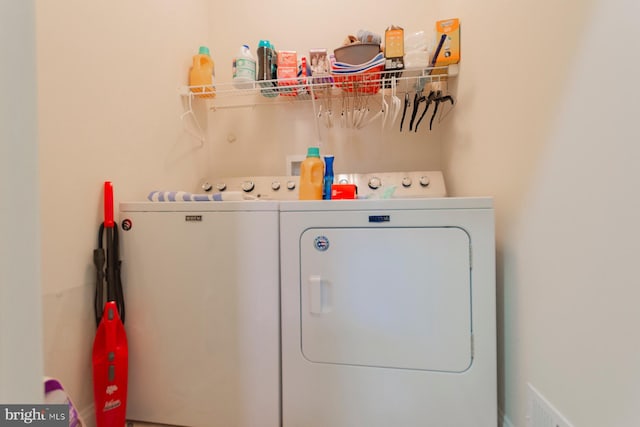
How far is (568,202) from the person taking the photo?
2.50 ft

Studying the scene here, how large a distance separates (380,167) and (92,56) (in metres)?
1.58

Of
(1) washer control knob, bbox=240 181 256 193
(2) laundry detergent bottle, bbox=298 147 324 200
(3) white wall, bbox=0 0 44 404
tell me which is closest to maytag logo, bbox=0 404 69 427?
(3) white wall, bbox=0 0 44 404

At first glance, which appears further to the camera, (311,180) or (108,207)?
(311,180)

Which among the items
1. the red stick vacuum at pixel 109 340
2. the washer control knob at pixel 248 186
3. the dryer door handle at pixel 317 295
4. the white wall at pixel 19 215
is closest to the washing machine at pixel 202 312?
the red stick vacuum at pixel 109 340

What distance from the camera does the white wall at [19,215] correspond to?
0.39 meters

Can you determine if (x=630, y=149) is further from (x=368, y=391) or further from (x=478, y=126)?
(x=368, y=391)

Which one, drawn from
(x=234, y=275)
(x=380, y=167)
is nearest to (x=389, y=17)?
(x=380, y=167)

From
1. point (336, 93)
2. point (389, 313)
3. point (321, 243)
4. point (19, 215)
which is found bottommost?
point (389, 313)

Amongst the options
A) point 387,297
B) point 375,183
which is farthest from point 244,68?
point 387,297

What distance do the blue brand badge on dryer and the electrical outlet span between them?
81 cm

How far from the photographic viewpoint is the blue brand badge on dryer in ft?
3.59

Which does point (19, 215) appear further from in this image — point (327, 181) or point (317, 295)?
point (327, 181)

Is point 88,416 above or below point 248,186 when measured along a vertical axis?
below

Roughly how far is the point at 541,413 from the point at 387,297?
21.6 inches
